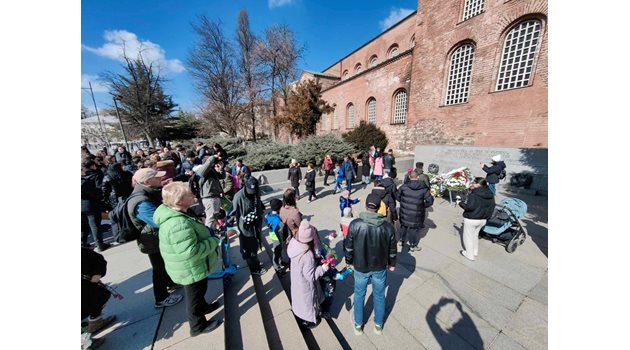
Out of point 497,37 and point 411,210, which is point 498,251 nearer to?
point 411,210

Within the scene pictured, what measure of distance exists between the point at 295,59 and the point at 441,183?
17.3m

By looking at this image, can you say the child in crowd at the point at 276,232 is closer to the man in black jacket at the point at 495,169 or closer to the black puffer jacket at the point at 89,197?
the black puffer jacket at the point at 89,197

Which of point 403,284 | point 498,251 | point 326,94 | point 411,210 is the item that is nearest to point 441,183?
point 498,251

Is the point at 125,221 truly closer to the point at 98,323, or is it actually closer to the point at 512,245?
the point at 98,323

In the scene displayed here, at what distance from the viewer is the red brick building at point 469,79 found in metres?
10.6

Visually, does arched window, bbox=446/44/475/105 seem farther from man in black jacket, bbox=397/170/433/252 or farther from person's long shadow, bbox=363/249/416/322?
person's long shadow, bbox=363/249/416/322

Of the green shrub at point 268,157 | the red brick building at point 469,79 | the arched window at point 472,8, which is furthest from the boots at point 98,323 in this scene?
the arched window at point 472,8

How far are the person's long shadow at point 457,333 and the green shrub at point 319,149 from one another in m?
9.08

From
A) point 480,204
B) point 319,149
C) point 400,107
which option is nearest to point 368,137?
Answer: point 400,107

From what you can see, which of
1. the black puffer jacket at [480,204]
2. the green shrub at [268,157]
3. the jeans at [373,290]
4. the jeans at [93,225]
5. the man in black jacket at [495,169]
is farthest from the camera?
the green shrub at [268,157]

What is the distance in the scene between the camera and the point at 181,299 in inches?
103

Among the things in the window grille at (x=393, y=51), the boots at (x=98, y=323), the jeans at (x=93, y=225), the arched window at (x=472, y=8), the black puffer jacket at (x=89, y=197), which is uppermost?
the window grille at (x=393, y=51)

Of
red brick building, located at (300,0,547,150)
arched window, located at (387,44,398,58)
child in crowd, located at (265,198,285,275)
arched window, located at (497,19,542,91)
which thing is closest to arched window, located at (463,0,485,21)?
red brick building, located at (300,0,547,150)

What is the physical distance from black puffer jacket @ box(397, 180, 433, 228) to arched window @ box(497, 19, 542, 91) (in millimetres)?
12484
